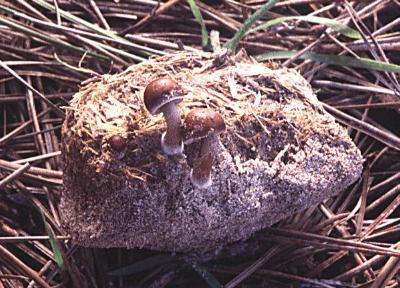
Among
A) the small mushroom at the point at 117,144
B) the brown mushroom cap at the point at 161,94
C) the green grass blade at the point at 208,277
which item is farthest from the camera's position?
the green grass blade at the point at 208,277

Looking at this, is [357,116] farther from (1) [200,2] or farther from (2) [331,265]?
(1) [200,2]

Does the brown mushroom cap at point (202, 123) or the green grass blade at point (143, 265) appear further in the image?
the green grass blade at point (143, 265)

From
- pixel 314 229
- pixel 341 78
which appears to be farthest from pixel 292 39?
pixel 314 229

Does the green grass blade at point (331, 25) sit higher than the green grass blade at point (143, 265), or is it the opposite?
the green grass blade at point (331, 25)

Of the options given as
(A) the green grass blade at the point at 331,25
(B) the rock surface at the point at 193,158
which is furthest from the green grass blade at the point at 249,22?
(B) the rock surface at the point at 193,158

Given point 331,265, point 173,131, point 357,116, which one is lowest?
point 331,265

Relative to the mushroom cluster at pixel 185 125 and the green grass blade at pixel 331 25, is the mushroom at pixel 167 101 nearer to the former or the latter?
the mushroom cluster at pixel 185 125

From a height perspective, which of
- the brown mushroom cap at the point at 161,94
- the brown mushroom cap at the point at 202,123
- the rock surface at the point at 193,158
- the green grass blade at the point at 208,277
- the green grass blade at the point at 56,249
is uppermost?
the brown mushroom cap at the point at 161,94
